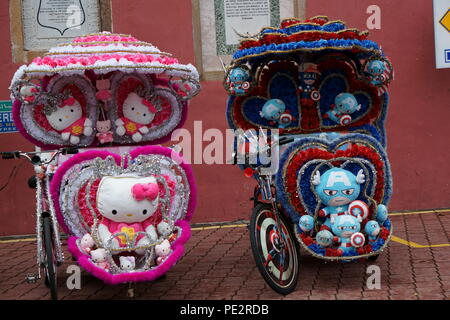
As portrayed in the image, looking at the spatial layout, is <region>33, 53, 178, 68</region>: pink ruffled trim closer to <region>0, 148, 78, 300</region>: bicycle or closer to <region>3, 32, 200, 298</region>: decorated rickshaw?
<region>3, 32, 200, 298</region>: decorated rickshaw

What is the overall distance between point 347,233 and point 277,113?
1316 mm

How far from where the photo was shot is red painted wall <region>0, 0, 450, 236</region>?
8.43m

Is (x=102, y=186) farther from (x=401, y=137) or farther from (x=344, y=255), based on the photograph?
(x=401, y=137)

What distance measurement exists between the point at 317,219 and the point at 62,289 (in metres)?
2.30

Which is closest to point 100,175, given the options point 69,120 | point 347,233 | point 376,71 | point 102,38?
point 69,120

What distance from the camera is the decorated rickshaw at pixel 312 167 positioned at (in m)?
5.31

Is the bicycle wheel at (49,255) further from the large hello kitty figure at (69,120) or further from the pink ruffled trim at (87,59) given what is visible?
the pink ruffled trim at (87,59)

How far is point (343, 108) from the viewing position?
Result: 19.5 feet

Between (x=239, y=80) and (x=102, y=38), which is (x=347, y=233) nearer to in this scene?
(x=239, y=80)

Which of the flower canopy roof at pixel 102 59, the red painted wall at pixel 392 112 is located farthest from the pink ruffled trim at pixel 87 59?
the red painted wall at pixel 392 112

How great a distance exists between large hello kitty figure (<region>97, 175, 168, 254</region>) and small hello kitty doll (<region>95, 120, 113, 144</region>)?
66 cm

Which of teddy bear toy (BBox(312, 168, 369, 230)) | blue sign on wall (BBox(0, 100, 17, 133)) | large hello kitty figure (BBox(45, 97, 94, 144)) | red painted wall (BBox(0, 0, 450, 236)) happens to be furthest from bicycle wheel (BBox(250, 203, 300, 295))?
blue sign on wall (BBox(0, 100, 17, 133))

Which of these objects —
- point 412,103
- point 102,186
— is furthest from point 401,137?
point 102,186

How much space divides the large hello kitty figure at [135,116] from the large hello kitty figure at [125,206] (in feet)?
2.32
